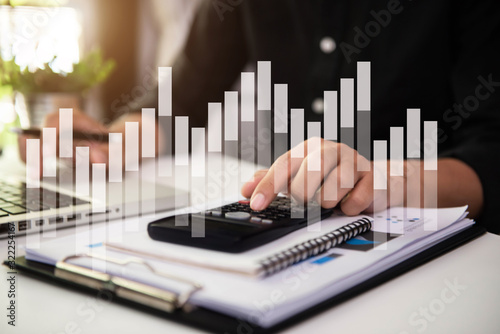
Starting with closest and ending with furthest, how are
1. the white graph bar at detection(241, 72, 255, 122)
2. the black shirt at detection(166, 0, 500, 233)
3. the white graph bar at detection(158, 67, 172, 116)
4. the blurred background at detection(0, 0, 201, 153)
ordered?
the black shirt at detection(166, 0, 500, 233) < the white graph bar at detection(158, 67, 172, 116) < the white graph bar at detection(241, 72, 255, 122) < the blurred background at detection(0, 0, 201, 153)

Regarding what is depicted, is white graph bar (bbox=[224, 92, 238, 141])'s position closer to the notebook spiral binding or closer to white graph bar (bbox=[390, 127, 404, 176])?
white graph bar (bbox=[390, 127, 404, 176])

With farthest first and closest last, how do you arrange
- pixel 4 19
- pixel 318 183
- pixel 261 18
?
pixel 4 19 → pixel 261 18 → pixel 318 183

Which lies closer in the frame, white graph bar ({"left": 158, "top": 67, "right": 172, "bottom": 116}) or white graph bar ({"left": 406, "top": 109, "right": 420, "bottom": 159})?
white graph bar ({"left": 406, "top": 109, "right": 420, "bottom": 159})

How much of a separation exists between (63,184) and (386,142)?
28.2 inches

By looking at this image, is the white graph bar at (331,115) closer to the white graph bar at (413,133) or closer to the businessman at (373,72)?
the businessman at (373,72)

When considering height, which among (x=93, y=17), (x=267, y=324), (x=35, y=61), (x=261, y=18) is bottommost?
(x=267, y=324)

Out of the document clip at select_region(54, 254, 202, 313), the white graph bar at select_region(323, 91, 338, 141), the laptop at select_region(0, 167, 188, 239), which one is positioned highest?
the white graph bar at select_region(323, 91, 338, 141)

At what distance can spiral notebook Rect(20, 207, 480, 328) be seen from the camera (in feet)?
1.08

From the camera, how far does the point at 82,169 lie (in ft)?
2.86

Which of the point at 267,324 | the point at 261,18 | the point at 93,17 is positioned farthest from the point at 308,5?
the point at 93,17

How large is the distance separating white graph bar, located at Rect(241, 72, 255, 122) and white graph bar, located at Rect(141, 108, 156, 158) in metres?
0.48

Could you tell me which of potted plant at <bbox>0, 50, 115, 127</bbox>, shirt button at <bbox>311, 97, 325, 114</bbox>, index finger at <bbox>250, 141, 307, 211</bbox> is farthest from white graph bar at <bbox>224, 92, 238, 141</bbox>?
index finger at <bbox>250, 141, 307, 211</bbox>

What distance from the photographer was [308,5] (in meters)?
1.16

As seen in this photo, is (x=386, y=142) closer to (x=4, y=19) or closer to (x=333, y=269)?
Answer: (x=333, y=269)
